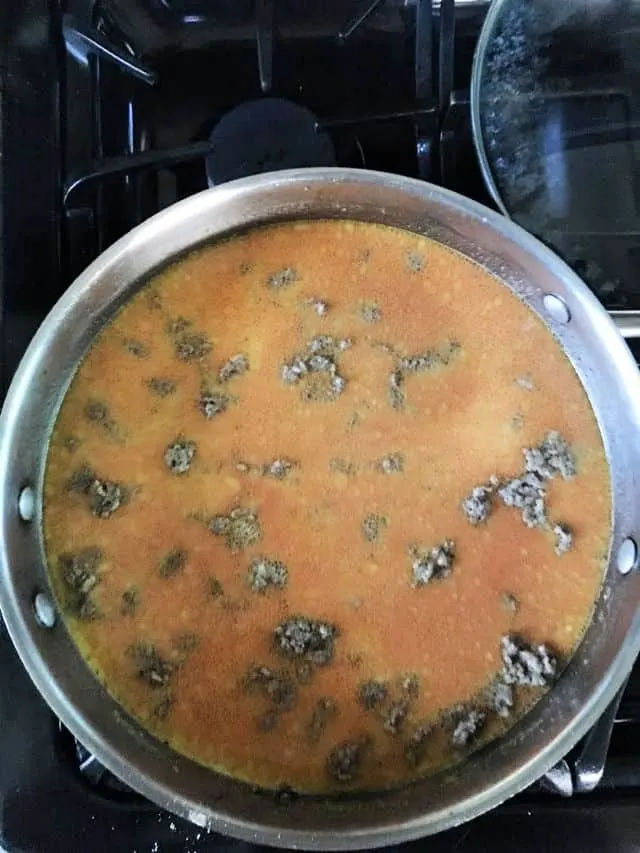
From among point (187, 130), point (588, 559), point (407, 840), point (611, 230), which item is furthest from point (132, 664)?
point (611, 230)

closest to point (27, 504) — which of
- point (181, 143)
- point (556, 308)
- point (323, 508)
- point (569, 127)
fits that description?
point (323, 508)

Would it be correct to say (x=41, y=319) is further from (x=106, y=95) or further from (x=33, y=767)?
(x=33, y=767)

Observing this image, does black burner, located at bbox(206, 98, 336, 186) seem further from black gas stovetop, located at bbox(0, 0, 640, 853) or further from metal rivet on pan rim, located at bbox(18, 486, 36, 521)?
metal rivet on pan rim, located at bbox(18, 486, 36, 521)

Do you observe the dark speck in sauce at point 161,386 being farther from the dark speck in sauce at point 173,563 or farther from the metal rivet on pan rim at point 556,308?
the metal rivet on pan rim at point 556,308

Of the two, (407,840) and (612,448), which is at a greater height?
(612,448)

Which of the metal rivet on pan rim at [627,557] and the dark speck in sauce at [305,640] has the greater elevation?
the metal rivet on pan rim at [627,557]

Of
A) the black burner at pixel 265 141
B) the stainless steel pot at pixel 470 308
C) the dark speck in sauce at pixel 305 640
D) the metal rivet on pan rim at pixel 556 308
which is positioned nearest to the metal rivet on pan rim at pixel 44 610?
the stainless steel pot at pixel 470 308
